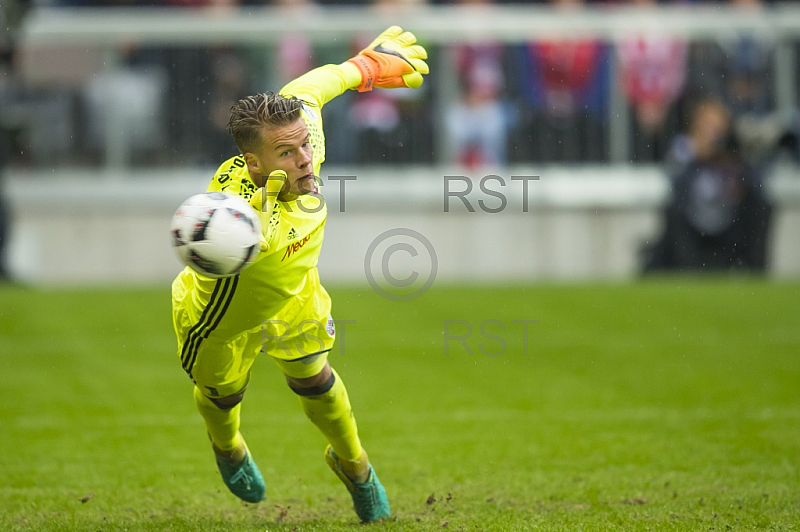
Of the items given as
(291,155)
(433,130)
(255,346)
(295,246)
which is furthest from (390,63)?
(433,130)

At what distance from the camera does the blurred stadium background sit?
581 inches

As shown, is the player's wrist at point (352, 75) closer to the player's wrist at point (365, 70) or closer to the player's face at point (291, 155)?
the player's wrist at point (365, 70)

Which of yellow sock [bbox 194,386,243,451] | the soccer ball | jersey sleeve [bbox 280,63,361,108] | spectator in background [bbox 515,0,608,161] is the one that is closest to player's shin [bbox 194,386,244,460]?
yellow sock [bbox 194,386,243,451]

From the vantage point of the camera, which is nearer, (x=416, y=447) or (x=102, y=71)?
(x=416, y=447)

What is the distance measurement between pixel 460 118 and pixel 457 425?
7.78 meters

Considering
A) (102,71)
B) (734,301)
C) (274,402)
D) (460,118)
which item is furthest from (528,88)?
(274,402)

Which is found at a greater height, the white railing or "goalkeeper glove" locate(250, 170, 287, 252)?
the white railing

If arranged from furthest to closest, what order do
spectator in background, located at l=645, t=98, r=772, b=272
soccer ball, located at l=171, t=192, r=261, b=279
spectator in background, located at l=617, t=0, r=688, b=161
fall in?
spectator in background, located at l=617, t=0, r=688, b=161
spectator in background, located at l=645, t=98, r=772, b=272
soccer ball, located at l=171, t=192, r=261, b=279

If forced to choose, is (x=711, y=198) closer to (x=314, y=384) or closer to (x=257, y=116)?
(x=314, y=384)

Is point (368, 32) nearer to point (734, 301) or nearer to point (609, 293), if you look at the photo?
point (609, 293)

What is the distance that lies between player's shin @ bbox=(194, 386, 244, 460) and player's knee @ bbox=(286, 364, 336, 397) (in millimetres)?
326

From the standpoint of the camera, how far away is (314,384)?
5414 mm

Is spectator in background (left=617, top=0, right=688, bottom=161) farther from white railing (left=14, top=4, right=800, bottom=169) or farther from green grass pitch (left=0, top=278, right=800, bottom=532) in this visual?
green grass pitch (left=0, top=278, right=800, bottom=532)

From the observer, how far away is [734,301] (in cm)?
1295
